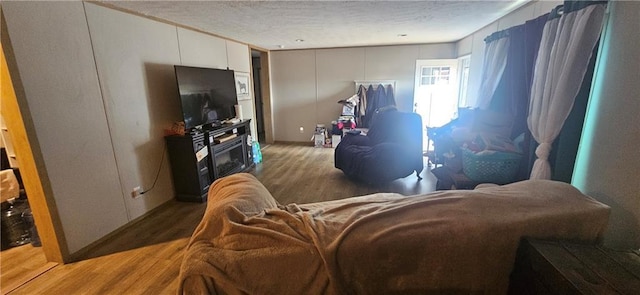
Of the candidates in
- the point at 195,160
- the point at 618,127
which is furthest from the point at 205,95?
the point at 618,127

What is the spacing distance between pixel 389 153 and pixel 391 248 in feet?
8.07

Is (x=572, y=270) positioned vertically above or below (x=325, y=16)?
below

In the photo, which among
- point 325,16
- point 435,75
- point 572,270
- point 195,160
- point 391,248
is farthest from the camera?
point 435,75

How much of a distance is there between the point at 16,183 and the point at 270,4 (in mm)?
2885

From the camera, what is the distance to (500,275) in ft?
3.67

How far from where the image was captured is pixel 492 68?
2.89m

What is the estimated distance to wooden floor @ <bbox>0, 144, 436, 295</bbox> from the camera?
1.93 meters

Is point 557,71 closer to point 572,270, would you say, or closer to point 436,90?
point 572,270

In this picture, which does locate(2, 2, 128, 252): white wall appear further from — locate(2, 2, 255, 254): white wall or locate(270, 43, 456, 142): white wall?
locate(270, 43, 456, 142): white wall

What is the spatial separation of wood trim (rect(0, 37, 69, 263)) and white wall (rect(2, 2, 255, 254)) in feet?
0.17

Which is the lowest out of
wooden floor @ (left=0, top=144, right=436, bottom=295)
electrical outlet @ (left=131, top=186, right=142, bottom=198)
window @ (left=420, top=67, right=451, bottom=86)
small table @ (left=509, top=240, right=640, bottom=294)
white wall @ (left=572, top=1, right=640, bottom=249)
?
wooden floor @ (left=0, top=144, right=436, bottom=295)

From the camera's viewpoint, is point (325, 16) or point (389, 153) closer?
point (325, 16)

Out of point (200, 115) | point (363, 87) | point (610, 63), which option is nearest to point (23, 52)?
point (200, 115)

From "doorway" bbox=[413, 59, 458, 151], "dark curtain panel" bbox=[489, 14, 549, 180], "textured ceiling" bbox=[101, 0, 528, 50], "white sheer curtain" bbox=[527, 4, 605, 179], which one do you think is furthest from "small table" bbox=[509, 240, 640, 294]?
"doorway" bbox=[413, 59, 458, 151]
